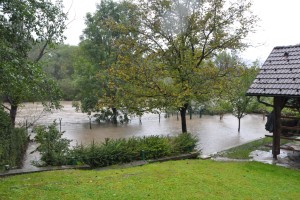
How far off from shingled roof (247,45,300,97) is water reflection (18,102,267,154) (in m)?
5.26

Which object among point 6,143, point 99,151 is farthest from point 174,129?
point 6,143

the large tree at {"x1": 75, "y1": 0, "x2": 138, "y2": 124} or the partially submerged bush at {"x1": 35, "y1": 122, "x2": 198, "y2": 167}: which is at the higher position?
the large tree at {"x1": 75, "y1": 0, "x2": 138, "y2": 124}

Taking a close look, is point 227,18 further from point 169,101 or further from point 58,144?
point 58,144

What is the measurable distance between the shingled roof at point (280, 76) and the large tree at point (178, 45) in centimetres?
230

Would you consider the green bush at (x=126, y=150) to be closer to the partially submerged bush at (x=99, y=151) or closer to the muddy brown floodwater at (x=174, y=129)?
the partially submerged bush at (x=99, y=151)

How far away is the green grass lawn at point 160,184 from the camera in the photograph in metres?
5.81

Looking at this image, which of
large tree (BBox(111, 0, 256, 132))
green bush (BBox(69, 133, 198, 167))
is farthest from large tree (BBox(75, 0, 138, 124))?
green bush (BBox(69, 133, 198, 167))

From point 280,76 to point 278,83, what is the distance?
15.3 inches

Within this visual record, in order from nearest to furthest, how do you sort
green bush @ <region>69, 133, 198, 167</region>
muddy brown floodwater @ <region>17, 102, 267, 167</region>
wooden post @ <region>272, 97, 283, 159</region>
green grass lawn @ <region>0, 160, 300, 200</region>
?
green grass lawn @ <region>0, 160, 300, 200</region> < green bush @ <region>69, 133, 198, 167</region> < wooden post @ <region>272, 97, 283, 159</region> < muddy brown floodwater @ <region>17, 102, 267, 167</region>

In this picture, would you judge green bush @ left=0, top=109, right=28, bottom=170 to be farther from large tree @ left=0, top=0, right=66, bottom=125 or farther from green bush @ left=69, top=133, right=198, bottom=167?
large tree @ left=0, top=0, right=66, bottom=125

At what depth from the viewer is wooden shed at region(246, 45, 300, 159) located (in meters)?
9.56

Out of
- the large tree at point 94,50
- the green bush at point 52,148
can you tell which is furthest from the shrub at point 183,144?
the large tree at point 94,50

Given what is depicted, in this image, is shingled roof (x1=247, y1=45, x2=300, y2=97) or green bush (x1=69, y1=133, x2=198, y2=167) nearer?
green bush (x1=69, y1=133, x2=198, y2=167)

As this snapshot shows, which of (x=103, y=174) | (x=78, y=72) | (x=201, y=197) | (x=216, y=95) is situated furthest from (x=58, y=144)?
(x=78, y=72)
